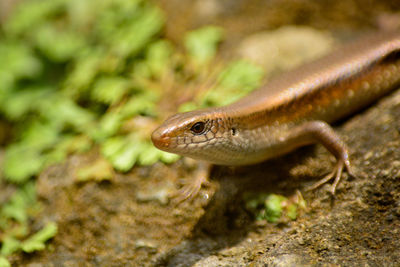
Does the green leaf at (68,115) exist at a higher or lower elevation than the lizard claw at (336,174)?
higher

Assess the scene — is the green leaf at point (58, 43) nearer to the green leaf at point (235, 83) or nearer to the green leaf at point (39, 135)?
the green leaf at point (39, 135)

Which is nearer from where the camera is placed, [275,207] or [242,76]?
[275,207]

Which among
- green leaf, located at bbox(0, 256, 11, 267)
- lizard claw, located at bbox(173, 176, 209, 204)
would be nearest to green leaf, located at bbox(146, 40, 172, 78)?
lizard claw, located at bbox(173, 176, 209, 204)

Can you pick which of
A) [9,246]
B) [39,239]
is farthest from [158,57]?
[9,246]

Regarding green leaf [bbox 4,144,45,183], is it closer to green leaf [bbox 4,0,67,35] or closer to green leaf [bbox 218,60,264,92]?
green leaf [bbox 218,60,264,92]

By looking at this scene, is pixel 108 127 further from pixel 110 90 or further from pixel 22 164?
pixel 22 164

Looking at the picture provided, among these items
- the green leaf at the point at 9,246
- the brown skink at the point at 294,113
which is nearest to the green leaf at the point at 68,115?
the green leaf at the point at 9,246

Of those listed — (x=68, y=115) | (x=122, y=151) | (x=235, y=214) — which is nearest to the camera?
(x=235, y=214)

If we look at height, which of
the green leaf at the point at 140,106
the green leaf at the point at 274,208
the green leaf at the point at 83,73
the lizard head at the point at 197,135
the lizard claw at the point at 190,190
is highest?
the green leaf at the point at 83,73
